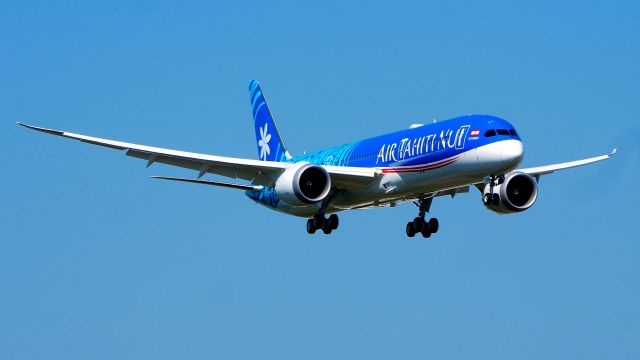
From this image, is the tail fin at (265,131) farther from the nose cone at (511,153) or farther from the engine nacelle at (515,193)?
the nose cone at (511,153)

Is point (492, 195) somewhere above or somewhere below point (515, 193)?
below

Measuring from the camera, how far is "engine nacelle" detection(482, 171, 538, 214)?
173 feet

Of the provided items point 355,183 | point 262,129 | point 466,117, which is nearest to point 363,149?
point 355,183

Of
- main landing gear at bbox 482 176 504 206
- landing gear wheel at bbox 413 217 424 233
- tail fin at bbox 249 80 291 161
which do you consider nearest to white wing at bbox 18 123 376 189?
landing gear wheel at bbox 413 217 424 233

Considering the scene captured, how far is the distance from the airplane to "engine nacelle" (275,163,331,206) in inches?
1.5

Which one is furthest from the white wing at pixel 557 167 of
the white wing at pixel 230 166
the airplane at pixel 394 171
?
the white wing at pixel 230 166

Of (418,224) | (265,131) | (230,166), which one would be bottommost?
(418,224)

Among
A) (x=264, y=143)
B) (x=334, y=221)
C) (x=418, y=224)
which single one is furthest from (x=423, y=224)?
(x=264, y=143)

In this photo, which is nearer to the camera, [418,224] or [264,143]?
[418,224]

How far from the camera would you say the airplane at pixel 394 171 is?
4953 cm

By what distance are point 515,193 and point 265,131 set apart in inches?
722

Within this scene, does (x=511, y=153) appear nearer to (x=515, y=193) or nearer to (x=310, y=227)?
(x=515, y=193)

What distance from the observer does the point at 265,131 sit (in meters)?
68.2

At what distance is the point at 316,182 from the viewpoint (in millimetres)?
54000
